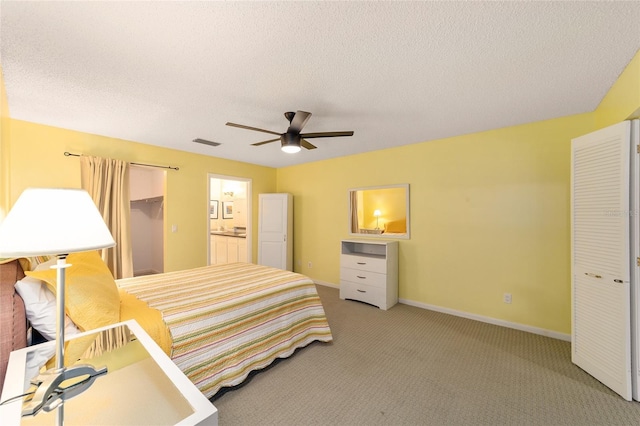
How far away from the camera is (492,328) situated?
2.94m

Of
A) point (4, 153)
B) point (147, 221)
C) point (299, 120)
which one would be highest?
point (299, 120)

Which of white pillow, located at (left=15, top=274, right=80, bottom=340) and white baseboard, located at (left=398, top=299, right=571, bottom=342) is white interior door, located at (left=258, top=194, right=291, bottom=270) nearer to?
white baseboard, located at (left=398, top=299, right=571, bottom=342)

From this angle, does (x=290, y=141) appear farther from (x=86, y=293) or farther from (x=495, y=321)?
(x=495, y=321)

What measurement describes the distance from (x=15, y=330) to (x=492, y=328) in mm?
4039

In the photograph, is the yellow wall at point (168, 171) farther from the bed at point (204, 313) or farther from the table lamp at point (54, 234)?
the table lamp at point (54, 234)

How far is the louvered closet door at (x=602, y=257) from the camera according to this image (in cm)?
180

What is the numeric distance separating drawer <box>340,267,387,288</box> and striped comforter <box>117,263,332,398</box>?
132cm

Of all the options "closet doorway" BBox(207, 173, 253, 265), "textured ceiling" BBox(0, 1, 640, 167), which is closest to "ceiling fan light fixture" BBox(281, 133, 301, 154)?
"textured ceiling" BBox(0, 1, 640, 167)

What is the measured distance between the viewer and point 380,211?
4.12 m

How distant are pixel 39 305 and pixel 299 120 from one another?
6.81 ft

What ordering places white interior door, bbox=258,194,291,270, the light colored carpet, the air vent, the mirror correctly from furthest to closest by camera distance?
1. white interior door, bbox=258,194,291,270
2. the mirror
3. the air vent
4. the light colored carpet

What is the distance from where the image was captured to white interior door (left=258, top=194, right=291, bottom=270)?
16.4 ft

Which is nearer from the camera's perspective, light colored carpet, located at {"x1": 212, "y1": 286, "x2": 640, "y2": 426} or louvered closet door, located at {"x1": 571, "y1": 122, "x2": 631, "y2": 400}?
light colored carpet, located at {"x1": 212, "y1": 286, "x2": 640, "y2": 426}

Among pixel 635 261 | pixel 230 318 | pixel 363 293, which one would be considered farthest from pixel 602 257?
pixel 230 318
